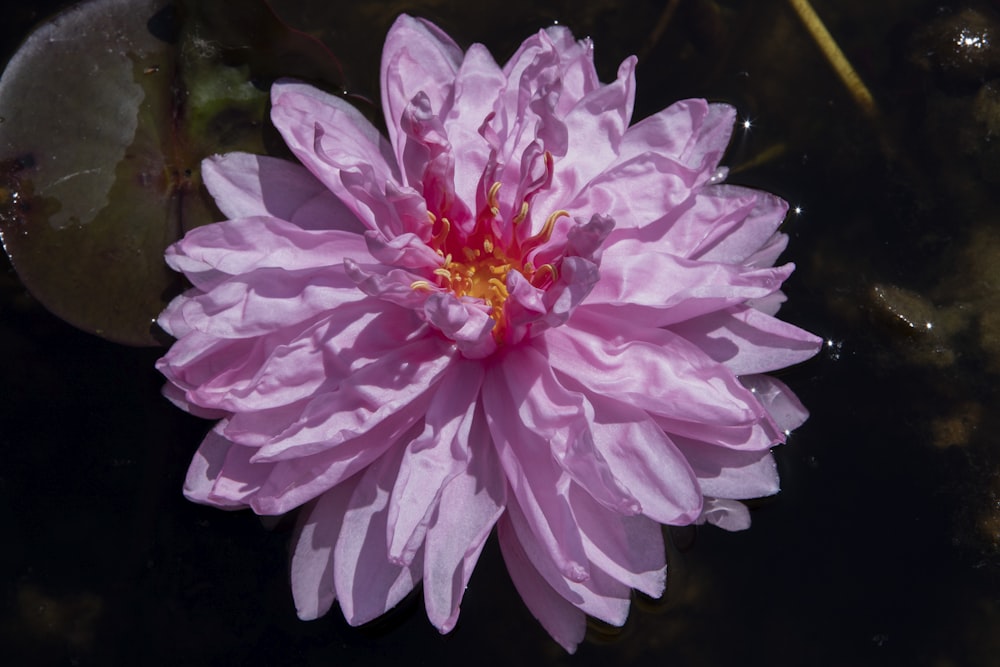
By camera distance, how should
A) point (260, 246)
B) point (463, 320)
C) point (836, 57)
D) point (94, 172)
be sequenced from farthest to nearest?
1. point (836, 57)
2. point (94, 172)
3. point (260, 246)
4. point (463, 320)

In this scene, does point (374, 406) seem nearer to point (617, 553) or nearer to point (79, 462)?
point (617, 553)

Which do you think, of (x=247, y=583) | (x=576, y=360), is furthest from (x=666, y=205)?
(x=247, y=583)

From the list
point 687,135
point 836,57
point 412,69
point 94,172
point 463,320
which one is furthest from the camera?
point 836,57

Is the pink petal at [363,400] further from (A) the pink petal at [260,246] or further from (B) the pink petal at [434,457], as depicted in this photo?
(A) the pink petal at [260,246]

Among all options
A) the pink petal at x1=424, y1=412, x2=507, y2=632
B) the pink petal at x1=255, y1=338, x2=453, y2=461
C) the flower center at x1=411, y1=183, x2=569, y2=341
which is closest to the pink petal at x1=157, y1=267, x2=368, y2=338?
the pink petal at x1=255, y1=338, x2=453, y2=461

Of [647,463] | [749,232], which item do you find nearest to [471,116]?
[749,232]

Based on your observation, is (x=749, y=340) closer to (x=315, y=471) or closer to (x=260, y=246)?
(x=315, y=471)
